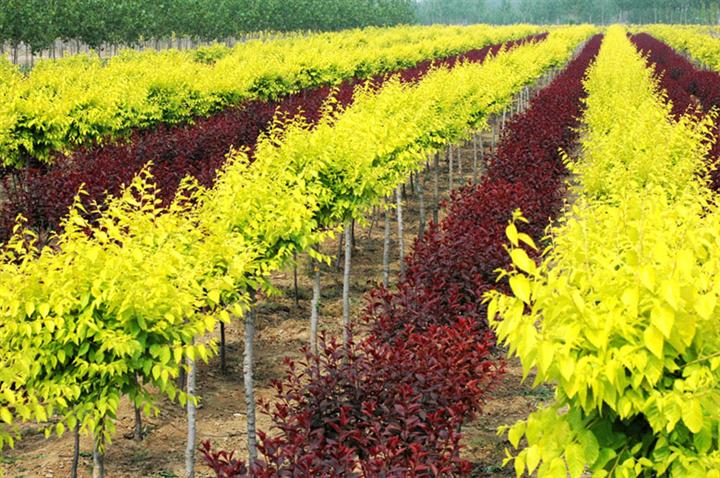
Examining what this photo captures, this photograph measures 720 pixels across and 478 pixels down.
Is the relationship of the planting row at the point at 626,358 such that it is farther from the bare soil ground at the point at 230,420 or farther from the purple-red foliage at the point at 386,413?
the bare soil ground at the point at 230,420

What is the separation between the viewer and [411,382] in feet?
19.7

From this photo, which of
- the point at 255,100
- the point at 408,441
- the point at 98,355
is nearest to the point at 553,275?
the point at 408,441

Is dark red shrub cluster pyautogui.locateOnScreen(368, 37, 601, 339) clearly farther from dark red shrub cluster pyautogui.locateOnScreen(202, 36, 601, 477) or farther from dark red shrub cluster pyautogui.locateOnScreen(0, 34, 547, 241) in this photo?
dark red shrub cluster pyautogui.locateOnScreen(0, 34, 547, 241)

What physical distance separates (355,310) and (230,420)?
3.99m

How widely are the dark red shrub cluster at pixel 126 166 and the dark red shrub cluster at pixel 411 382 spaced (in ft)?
14.1

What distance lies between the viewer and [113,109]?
18.2 meters

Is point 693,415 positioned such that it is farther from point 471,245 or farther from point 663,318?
point 471,245

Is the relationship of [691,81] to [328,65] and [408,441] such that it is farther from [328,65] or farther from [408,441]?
[408,441]

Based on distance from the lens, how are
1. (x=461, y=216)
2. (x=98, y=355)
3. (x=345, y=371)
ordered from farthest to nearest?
1. (x=461, y=216)
2. (x=345, y=371)
3. (x=98, y=355)

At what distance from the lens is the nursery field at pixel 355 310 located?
3.71 m

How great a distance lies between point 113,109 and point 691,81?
26759 mm

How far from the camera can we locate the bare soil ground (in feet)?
25.4

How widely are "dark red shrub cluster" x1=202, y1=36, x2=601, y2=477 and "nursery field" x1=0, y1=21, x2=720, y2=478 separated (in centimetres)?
3

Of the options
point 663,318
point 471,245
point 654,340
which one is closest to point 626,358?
point 654,340
